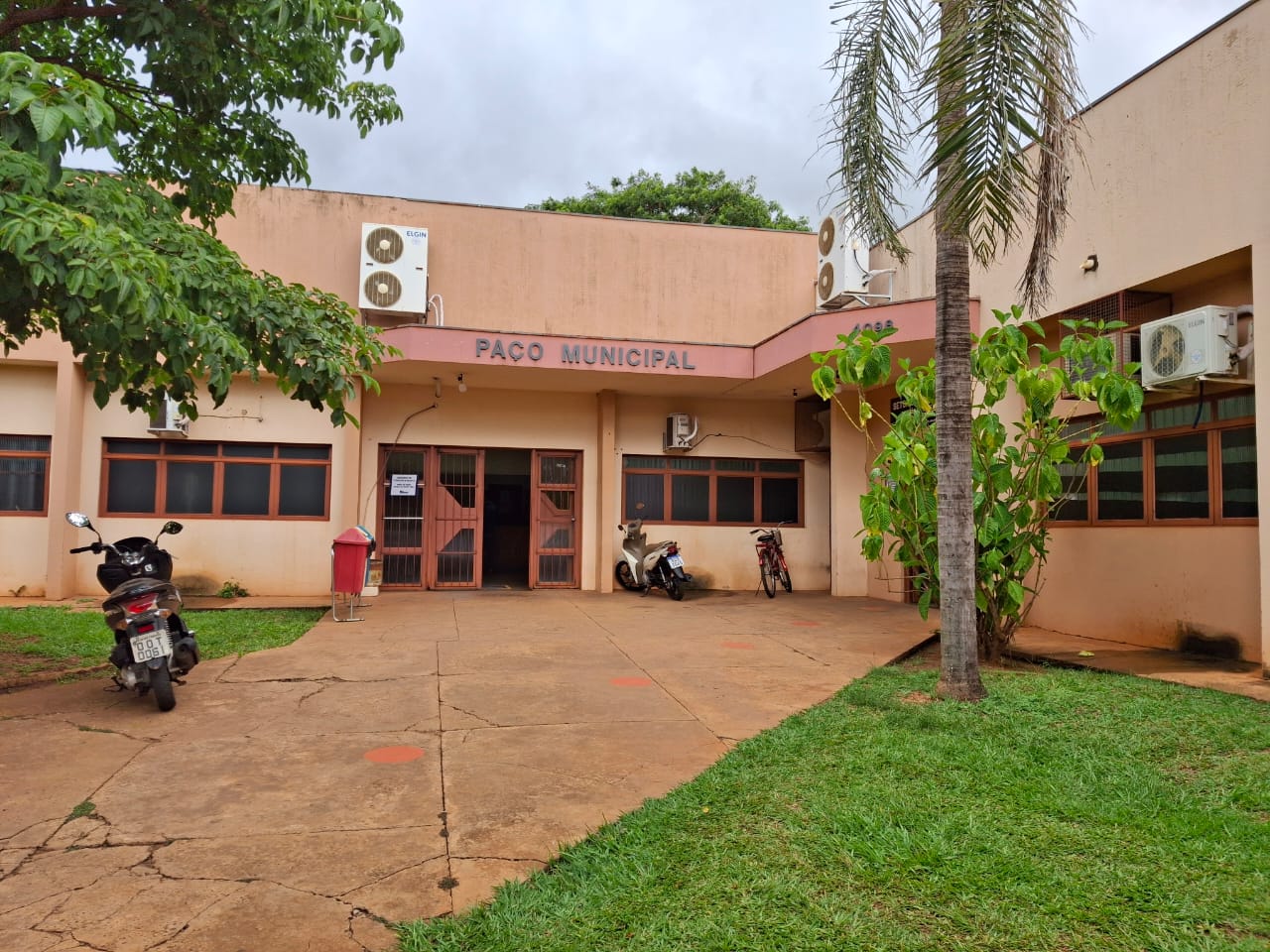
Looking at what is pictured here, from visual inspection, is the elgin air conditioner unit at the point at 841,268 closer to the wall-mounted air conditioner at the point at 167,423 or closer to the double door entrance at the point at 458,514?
the double door entrance at the point at 458,514

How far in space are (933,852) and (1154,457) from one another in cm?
576

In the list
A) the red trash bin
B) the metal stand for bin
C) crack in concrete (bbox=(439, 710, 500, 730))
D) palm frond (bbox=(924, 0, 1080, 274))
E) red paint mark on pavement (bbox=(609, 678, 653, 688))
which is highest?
palm frond (bbox=(924, 0, 1080, 274))

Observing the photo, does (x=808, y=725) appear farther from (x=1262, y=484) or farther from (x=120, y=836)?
(x=1262, y=484)

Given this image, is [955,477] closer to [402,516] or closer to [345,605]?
[345,605]

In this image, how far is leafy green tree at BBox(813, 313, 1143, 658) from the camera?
5789mm

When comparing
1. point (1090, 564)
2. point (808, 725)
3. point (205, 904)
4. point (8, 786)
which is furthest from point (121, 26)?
point (1090, 564)

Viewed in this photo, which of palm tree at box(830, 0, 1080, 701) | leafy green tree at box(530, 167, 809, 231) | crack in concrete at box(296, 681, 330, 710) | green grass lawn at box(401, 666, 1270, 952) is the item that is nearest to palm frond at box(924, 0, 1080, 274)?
palm tree at box(830, 0, 1080, 701)

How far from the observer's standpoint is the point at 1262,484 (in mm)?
5691

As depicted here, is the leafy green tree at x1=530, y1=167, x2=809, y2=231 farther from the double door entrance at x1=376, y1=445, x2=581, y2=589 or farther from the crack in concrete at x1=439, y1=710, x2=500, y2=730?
the crack in concrete at x1=439, y1=710, x2=500, y2=730

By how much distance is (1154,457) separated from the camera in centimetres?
722

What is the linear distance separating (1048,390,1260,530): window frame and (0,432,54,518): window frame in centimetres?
1178

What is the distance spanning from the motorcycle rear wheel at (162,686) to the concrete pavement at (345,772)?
89 mm

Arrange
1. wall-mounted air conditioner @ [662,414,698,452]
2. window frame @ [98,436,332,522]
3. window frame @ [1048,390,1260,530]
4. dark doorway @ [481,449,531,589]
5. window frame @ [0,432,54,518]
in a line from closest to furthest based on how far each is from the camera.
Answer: window frame @ [1048,390,1260,530], window frame @ [0,432,54,518], window frame @ [98,436,332,522], wall-mounted air conditioner @ [662,414,698,452], dark doorway @ [481,449,531,589]

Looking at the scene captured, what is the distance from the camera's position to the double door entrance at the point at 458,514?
11750 millimetres
